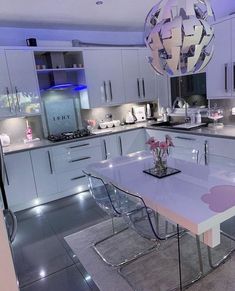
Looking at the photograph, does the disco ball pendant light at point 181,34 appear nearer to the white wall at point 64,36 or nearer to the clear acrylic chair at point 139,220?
the clear acrylic chair at point 139,220

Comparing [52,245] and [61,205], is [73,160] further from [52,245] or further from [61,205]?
[52,245]

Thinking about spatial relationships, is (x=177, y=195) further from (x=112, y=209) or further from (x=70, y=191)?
(x=70, y=191)

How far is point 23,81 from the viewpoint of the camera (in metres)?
3.49

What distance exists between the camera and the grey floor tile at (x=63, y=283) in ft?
6.63

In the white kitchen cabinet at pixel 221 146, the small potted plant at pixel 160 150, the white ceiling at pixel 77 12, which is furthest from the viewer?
the white kitchen cabinet at pixel 221 146

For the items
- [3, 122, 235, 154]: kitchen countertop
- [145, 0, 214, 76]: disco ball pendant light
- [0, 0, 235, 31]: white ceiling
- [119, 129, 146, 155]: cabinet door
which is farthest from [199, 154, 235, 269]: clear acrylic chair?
[0, 0, 235, 31]: white ceiling

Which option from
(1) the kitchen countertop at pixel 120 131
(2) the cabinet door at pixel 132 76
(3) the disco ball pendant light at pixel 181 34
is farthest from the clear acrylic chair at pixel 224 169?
(2) the cabinet door at pixel 132 76

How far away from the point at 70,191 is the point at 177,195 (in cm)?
242

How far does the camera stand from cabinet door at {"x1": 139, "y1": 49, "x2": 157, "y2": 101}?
4.42m

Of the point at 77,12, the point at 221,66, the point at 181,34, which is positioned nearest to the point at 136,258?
the point at 181,34

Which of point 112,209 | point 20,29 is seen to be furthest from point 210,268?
point 20,29

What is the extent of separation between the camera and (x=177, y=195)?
5.77 ft

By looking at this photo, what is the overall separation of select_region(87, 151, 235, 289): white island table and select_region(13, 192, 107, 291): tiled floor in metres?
0.86

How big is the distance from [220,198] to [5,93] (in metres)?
3.02
